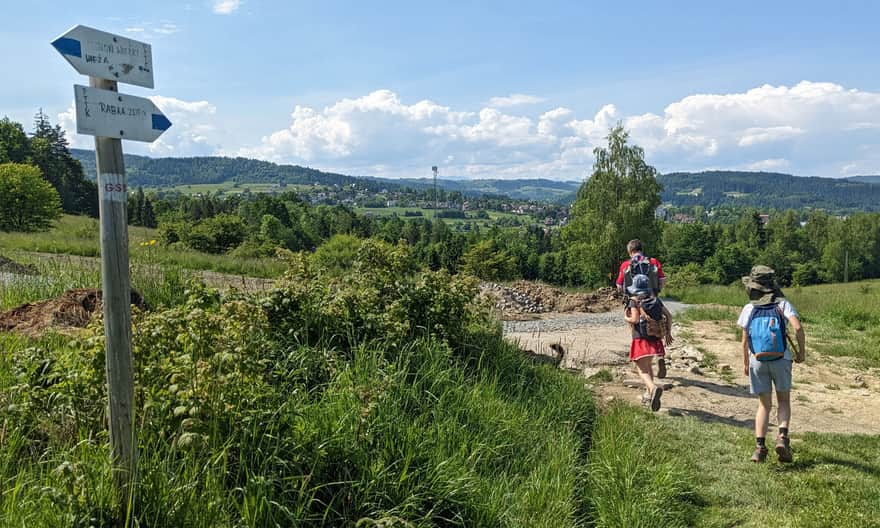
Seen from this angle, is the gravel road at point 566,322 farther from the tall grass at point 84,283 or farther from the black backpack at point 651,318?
the tall grass at point 84,283

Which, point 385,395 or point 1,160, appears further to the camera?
point 1,160

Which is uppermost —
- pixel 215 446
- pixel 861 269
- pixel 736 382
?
pixel 215 446

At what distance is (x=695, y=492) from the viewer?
15.6 ft

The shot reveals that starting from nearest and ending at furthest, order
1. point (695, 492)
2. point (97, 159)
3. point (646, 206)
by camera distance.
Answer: point (97, 159) → point (695, 492) → point (646, 206)

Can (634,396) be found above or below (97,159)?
below

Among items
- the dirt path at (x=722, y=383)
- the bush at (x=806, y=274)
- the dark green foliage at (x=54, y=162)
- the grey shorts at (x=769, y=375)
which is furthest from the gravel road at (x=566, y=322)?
the bush at (x=806, y=274)

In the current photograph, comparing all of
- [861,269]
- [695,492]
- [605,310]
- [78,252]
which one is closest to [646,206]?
[605,310]

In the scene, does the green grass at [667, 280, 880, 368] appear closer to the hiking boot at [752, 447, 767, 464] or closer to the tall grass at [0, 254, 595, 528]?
the hiking boot at [752, 447, 767, 464]

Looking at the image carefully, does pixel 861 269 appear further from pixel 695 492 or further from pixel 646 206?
pixel 695 492

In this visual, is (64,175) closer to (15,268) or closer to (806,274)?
(15,268)

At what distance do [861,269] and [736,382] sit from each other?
9952cm

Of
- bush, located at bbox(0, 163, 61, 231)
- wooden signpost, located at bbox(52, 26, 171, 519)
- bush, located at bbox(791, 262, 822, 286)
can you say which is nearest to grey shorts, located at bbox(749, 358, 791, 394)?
wooden signpost, located at bbox(52, 26, 171, 519)

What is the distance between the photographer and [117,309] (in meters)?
2.63

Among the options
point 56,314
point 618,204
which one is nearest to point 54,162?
point 618,204
